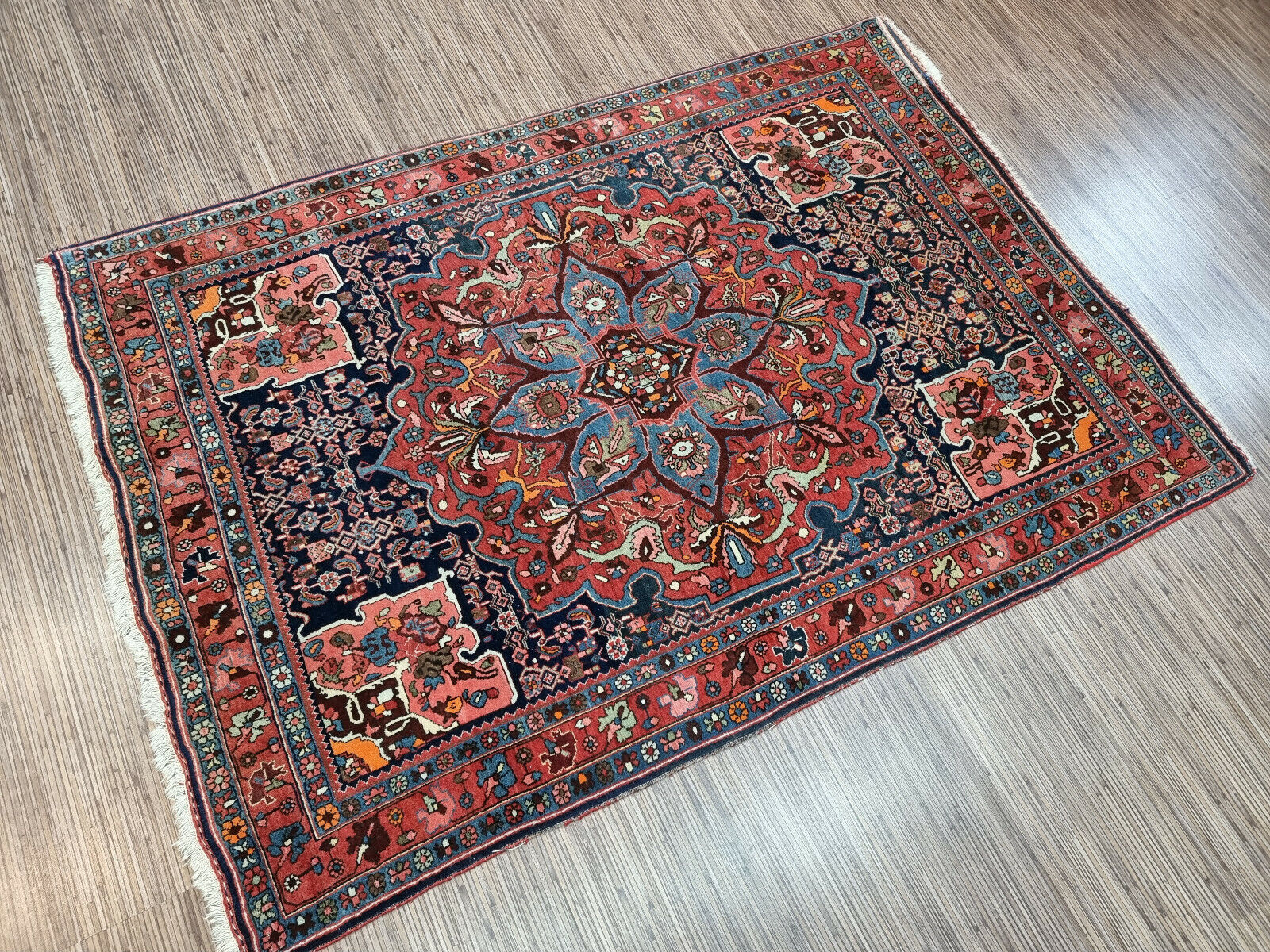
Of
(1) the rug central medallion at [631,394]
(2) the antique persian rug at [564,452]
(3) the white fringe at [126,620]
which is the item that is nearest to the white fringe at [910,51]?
(2) the antique persian rug at [564,452]

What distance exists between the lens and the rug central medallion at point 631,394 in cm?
190

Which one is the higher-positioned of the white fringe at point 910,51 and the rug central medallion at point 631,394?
the white fringe at point 910,51

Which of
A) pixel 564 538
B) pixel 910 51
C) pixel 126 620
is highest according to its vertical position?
pixel 910 51

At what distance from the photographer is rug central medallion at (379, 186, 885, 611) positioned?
1899 millimetres

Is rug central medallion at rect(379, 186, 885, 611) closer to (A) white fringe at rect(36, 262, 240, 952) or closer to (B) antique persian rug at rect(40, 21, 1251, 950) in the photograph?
(B) antique persian rug at rect(40, 21, 1251, 950)

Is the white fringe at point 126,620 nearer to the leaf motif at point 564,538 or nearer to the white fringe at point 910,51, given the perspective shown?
the leaf motif at point 564,538

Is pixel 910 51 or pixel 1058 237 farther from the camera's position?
pixel 910 51

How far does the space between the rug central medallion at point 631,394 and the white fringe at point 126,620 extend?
20.8 inches

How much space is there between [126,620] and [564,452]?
86 centimetres

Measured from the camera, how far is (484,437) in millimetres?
1971

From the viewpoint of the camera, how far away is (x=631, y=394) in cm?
205

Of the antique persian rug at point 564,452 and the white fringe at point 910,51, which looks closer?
the antique persian rug at point 564,452

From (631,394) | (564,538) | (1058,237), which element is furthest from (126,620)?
(1058,237)

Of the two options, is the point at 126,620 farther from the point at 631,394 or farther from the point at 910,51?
the point at 910,51
